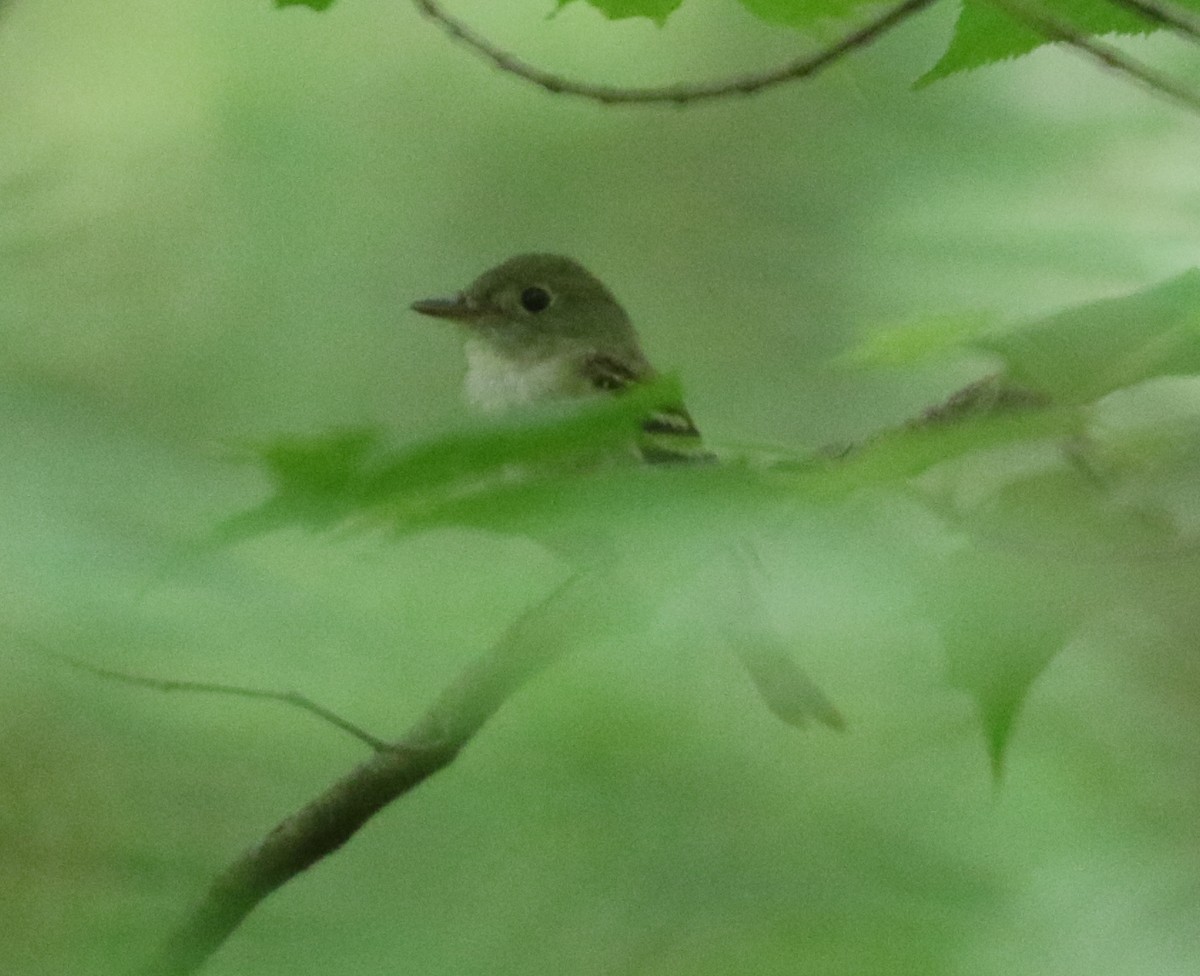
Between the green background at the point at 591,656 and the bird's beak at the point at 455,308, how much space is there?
0.25 m

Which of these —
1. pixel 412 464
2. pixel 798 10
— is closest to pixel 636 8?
pixel 798 10

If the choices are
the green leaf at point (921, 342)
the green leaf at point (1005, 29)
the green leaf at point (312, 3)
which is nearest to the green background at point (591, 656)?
the green leaf at point (921, 342)

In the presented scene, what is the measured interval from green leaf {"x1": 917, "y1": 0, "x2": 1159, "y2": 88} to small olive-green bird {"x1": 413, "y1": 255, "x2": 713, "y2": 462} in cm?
92

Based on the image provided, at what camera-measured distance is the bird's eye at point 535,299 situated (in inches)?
70.1

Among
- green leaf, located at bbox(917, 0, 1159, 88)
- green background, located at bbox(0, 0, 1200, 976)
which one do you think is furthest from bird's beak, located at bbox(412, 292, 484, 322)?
green leaf, located at bbox(917, 0, 1159, 88)

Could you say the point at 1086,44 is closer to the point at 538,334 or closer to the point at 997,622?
the point at 997,622

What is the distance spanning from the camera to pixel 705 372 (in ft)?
6.77

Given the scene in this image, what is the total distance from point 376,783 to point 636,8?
1.45 ft

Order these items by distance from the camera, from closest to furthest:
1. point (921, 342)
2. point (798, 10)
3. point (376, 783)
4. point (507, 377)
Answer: point (921, 342) → point (798, 10) → point (376, 783) → point (507, 377)

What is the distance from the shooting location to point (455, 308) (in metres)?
1.73

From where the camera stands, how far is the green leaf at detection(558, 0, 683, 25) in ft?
2.49

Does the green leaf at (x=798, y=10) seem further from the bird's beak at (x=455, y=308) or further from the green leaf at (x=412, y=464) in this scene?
the bird's beak at (x=455, y=308)

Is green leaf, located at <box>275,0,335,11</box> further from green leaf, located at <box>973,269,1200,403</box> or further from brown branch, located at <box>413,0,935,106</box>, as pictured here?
green leaf, located at <box>973,269,1200,403</box>

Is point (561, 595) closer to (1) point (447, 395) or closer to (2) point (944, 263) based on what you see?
(2) point (944, 263)
